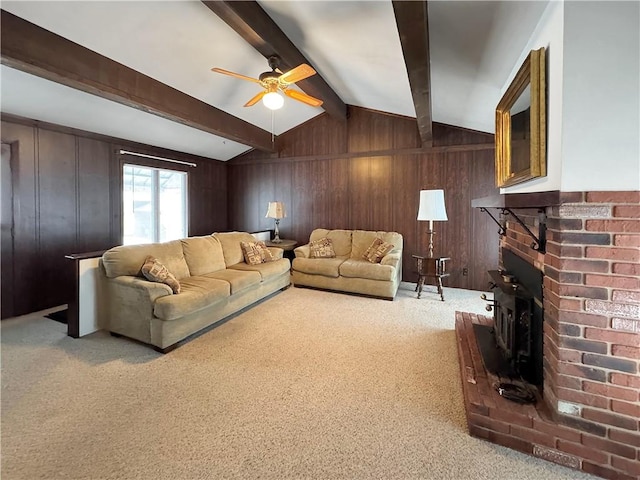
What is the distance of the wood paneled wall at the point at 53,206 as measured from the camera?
3.51 metres

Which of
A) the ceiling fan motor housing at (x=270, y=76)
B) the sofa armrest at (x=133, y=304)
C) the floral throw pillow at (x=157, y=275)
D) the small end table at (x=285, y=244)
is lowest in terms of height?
the sofa armrest at (x=133, y=304)

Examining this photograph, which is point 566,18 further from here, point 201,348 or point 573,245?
point 201,348

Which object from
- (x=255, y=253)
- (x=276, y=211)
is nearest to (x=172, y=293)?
(x=255, y=253)

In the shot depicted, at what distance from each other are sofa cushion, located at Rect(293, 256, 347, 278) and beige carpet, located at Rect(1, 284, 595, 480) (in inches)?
53.5

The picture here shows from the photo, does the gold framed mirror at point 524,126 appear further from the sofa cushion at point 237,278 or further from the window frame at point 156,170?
the window frame at point 156,170

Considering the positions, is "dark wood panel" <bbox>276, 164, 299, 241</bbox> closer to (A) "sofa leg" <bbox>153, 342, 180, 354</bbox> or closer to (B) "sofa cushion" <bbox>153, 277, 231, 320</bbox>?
(B) "sofa cushion" <bbox>153, 277, 231, 320</bbox>

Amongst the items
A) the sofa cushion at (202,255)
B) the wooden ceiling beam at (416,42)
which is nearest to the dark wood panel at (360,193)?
the wooden ceiling beam at (416,42)

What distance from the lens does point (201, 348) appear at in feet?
9.17

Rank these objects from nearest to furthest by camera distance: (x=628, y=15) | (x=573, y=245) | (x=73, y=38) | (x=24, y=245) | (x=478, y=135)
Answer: (x=628, y=15), (x=573, y=245), (x=73, y=38), (x=24, y=245), (x=478, y=135)

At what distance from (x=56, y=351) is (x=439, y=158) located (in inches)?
211

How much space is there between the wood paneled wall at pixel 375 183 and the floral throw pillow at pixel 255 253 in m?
1.56

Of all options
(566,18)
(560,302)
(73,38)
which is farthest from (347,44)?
(560,302)

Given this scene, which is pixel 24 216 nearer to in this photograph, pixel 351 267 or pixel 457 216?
pixel 351 267

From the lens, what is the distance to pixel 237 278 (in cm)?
357
